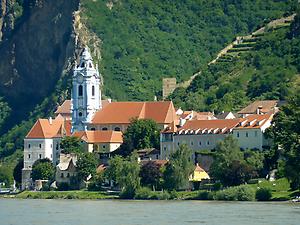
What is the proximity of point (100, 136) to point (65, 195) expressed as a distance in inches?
600

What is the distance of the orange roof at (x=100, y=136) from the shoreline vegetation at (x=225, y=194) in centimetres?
1360

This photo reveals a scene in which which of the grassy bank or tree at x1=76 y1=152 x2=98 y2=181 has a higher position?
tree at x1=76 y1=152 x2=98 y2=181

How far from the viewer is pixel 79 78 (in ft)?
570

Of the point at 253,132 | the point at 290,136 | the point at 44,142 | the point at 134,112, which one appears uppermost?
the point at 134,112

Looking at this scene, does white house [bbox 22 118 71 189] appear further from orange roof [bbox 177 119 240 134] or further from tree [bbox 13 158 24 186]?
orange roof [bbox 177 119 240 134]

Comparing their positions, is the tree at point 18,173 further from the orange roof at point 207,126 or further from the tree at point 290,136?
the tree at point 290,136

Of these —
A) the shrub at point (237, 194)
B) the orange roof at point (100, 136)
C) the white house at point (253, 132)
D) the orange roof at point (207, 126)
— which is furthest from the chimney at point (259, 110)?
the shrub at point (237, 194)

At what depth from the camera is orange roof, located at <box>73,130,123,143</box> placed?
6511 inches

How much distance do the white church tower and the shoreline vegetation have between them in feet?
68.7

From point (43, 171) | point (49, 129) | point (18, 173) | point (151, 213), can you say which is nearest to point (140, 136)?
point (43, 171)

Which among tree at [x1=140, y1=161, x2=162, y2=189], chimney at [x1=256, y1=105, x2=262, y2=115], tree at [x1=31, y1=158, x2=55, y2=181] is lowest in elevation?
tree at [x1=140, y1=161, x2=162, y2=189]

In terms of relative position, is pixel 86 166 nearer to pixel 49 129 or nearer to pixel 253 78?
pixel 49 129

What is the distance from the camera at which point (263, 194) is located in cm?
13188

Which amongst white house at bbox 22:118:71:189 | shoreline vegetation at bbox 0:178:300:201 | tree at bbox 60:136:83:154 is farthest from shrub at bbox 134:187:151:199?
white house at bbox 22:118:71:189
